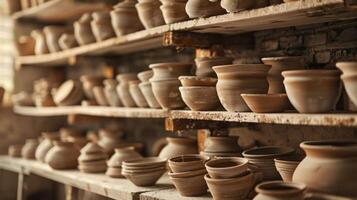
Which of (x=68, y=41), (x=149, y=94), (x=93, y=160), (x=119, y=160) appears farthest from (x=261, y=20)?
(x=68, y=41)

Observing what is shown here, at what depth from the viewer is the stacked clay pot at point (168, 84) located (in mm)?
2871

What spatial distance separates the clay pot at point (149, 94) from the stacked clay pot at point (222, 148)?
18.2 inches

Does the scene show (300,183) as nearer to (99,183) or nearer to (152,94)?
(152,94)

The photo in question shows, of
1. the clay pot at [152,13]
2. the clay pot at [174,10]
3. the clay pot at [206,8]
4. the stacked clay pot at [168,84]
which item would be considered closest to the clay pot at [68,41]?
the clay pot at [152,13]

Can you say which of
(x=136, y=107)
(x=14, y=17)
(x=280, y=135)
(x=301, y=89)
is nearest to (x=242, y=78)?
(x=301, y=89)

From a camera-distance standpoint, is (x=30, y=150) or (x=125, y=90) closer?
(x=125, y=90)

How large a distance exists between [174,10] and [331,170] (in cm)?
139

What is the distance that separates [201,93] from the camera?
2617 millimetres

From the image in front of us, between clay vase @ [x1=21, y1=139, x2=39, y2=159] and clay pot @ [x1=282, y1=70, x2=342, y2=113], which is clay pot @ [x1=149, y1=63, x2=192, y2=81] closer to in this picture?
clay pot @ [x1=282, y1=70, x2=342, y2=113]

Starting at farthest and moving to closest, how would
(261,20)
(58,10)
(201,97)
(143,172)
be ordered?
(58,10) → (143,172) → (201,97) → (261,20)

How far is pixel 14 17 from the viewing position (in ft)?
16.8

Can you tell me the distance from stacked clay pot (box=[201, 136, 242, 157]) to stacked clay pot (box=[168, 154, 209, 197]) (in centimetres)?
25

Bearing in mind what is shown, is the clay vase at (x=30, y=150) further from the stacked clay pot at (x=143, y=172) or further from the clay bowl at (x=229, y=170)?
the clay bowl at (x=229, y=170)

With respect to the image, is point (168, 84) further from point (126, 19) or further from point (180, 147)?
point (126, 19)
